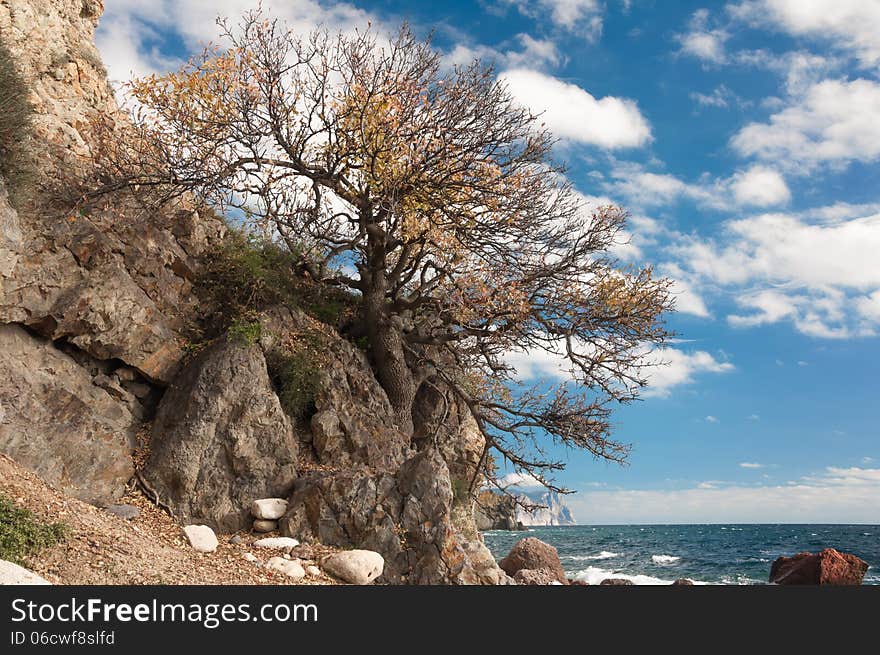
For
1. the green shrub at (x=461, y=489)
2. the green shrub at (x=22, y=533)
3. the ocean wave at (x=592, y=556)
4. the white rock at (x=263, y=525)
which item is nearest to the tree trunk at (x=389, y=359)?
the green shrub at (x=461, y=489)

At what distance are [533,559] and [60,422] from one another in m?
14.9

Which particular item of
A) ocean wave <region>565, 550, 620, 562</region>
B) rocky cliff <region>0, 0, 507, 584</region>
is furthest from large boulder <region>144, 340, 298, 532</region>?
ocean wave <region>565, 550, 620, 562</region>

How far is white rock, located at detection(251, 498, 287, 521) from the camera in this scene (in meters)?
12.2

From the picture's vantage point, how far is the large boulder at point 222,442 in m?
12.3

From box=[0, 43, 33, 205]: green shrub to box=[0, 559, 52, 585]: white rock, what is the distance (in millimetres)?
7900

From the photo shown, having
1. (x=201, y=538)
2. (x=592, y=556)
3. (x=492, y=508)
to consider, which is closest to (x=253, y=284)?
(x=201, y=538)

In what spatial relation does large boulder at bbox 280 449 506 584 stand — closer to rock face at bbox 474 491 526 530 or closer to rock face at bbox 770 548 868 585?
Answer: rock face at bbox 474 491 526 530

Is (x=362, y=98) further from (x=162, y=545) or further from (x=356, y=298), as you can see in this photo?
(x=162, y=545)

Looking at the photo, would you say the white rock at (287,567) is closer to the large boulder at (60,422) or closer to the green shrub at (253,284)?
the large boulder at (60,422)

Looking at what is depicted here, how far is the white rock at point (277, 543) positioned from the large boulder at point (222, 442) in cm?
89

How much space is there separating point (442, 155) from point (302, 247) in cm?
457

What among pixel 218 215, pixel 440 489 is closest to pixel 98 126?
pixel 218 215

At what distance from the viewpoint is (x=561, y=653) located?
654 centimetres

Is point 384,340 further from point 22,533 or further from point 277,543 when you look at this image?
point 22,533
